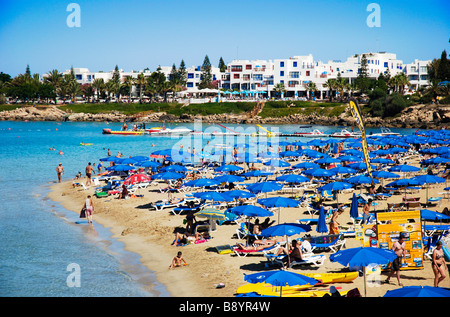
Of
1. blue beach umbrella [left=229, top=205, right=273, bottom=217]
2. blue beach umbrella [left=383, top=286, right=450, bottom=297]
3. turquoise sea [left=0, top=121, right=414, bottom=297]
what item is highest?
blue beach umbrella [left=383, top=286, right=450, bottom=297]

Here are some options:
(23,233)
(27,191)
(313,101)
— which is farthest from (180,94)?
(23,233)

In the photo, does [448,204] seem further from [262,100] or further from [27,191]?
[262,100]

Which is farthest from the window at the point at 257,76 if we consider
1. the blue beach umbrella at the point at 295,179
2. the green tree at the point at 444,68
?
the blue beach umbrella at the point at 295,179

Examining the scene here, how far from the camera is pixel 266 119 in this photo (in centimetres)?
11406

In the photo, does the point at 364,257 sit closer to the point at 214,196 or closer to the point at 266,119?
the point at 214,196

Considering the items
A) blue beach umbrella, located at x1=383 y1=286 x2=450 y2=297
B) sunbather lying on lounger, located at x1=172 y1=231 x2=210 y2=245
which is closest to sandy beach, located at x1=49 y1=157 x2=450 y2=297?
sunbather lying on lounger, located at x1=172 y1=231 x2=210 y2=245

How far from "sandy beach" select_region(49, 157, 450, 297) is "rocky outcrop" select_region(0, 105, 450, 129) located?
68.4 meters

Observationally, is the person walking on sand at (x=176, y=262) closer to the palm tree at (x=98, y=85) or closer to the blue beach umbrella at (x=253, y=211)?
the blue beach umbrella at (x=253, y=211)

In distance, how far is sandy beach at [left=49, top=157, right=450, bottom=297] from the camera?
1366cm

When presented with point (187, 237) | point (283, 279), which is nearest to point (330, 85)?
point (187, 237)

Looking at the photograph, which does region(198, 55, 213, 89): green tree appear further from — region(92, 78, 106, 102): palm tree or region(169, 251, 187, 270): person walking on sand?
region(169, 251, 187, 270): person walking on sand
